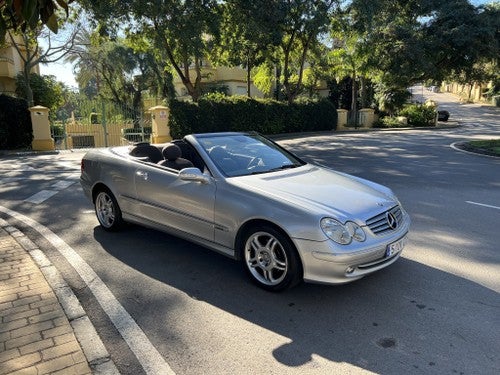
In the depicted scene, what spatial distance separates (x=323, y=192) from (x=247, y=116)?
2101cm

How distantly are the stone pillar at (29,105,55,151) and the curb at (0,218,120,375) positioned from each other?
1558 centimetres

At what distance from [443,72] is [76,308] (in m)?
35.5

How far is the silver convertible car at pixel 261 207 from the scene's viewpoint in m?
3.63

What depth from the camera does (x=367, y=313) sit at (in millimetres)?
3607

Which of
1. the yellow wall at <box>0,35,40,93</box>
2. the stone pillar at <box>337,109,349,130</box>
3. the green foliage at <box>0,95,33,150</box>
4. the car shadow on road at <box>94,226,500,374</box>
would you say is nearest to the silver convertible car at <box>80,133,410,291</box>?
the car shadow on road at <box>94,226,500,374</box>

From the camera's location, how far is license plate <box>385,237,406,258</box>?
3.85 metres

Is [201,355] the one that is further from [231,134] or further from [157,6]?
[157,6]

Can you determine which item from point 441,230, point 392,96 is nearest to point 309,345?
point 441,230

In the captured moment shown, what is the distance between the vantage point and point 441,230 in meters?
Result: 5.89

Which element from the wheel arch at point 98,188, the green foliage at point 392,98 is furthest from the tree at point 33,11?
the green foliage at point 392,98

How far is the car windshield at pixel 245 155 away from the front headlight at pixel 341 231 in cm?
125

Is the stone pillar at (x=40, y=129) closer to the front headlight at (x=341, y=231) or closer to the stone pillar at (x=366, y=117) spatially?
the front headlight at (x=341, y=231)

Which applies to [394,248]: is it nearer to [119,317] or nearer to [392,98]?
[119,317]

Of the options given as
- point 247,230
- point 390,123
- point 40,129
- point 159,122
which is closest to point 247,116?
point 159,122
